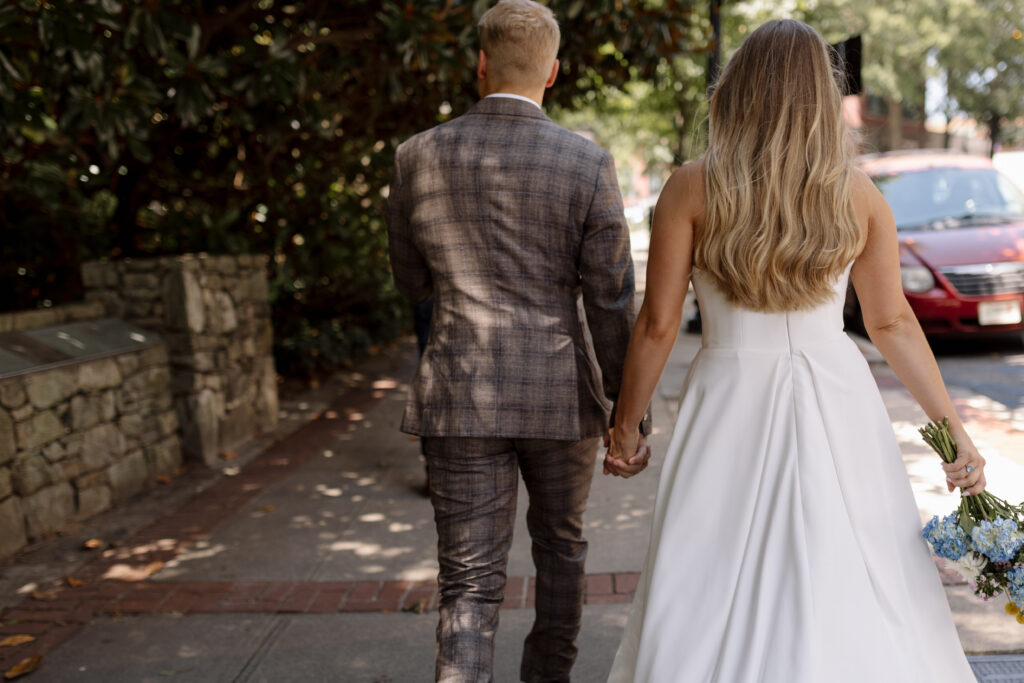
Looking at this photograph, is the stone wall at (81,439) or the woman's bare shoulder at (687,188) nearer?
the woman's bare shoulder at (687,188)

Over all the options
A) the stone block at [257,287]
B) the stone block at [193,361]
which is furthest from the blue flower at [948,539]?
the stone block at [257,287]

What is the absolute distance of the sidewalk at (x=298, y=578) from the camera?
3648 mm

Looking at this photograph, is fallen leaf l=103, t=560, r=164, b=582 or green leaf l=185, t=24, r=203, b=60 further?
green leaf l=185, t=24, r=203, b=60

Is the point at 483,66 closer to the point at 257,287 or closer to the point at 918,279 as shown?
the point at 257,287

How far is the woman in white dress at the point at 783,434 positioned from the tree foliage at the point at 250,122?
375 centimetres

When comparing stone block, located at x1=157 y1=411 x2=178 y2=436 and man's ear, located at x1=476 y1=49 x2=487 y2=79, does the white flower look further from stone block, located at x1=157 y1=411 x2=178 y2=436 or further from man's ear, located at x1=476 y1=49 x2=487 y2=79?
stone block, located at x1=157 y1=411 x2=178 y2=436

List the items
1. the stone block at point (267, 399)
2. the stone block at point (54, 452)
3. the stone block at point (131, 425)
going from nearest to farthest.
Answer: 1. the stone block at point (54, 452)
2. the stone block at point (131, 425)
3. the stone block at point (267, 399)

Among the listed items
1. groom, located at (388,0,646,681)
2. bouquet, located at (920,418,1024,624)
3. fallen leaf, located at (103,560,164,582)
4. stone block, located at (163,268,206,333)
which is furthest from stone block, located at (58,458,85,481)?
bouquet, located at (920,418,1024,624)

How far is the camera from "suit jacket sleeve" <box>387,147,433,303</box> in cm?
278

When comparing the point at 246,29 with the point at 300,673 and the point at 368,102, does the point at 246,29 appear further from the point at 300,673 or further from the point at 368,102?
the point at 300,673

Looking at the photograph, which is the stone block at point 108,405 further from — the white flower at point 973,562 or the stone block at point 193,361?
the white flower at point 973,562

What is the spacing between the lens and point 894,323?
2.42 metres

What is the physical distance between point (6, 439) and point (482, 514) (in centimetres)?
328

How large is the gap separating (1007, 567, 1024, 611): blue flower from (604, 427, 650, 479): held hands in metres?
0.92
